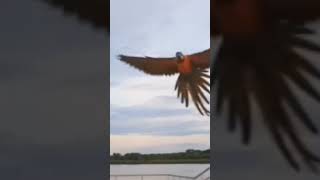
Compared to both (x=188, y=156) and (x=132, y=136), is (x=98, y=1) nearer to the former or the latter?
(x=132, y=136)

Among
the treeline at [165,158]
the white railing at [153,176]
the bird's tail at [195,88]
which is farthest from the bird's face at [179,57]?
the white railing at [153,176]

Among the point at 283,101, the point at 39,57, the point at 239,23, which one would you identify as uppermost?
the point at 239,23

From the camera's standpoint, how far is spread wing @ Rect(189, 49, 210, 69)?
3.92m

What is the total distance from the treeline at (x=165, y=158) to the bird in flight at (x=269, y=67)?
29cm

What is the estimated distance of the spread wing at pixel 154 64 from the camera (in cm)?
399

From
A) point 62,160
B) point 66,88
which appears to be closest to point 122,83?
point 66,88

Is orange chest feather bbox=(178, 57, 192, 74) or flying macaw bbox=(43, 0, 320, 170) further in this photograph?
orange chest feather bbox=(178, 57, 192, 74)

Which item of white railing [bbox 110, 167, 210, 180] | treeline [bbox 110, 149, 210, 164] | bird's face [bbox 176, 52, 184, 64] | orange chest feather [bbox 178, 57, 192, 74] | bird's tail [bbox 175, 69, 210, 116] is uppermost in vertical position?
bird's face [bbox 176, 52, 184, 64]

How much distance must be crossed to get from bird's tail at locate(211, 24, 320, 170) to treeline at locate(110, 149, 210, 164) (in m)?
0.29

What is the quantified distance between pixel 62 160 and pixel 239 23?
1.54 metres

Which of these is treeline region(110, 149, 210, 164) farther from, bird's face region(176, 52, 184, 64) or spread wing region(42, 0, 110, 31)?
spread wing region(42, 0, 110, 31)

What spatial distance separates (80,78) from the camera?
386 centimetres

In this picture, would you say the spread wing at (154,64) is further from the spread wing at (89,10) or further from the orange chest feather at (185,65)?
the spread wing at (89,10)

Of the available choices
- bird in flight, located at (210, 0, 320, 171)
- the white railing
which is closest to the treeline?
the white railing
